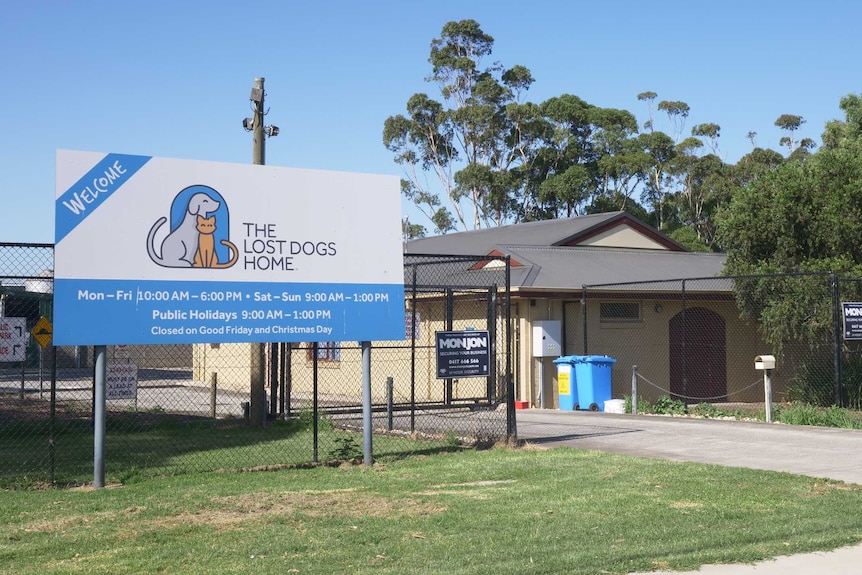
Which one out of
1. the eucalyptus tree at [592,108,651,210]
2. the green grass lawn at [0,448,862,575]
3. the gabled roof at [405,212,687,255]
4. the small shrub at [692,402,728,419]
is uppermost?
the eucalyptus tree at [592,108,651,210]

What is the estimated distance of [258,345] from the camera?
16.0 metres

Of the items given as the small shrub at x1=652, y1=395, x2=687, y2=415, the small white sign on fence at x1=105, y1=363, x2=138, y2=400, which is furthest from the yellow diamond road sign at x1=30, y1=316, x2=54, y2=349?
the small shrub at x1=652, y1=395, x2=687, y2=415

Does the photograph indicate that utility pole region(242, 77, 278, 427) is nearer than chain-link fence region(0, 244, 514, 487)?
No

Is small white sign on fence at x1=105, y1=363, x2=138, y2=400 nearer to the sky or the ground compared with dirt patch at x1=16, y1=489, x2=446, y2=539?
nearer to the sky

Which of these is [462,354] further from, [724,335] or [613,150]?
[613,150]

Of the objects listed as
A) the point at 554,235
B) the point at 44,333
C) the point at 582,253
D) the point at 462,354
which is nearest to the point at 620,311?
the point at 582,253

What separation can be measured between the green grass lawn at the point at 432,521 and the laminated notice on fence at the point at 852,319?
749 centimetres

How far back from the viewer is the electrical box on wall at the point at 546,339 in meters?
21.0

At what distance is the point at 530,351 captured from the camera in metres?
21.4

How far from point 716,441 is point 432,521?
6.96 m

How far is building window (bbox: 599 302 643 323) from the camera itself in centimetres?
2205

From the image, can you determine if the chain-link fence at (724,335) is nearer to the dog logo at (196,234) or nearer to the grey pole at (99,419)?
the dog logo at (196,234)

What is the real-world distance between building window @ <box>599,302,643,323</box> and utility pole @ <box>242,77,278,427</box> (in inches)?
340

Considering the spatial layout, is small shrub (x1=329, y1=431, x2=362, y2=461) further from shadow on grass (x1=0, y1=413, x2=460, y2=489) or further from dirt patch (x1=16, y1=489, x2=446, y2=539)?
dirt patch (x1=16, y1=489, x2=446, y2=539)
